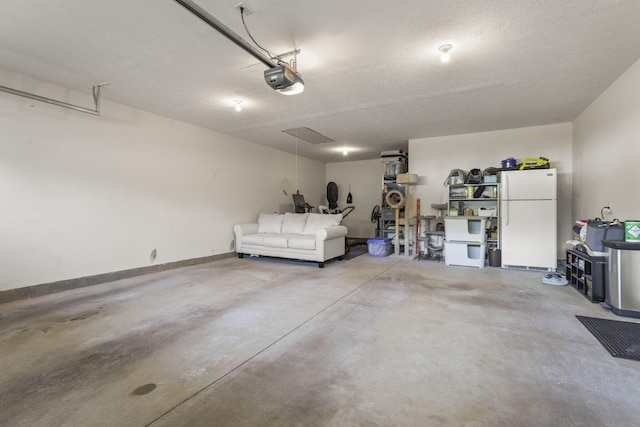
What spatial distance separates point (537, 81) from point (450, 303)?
10.0 ft

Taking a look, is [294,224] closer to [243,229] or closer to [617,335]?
[243,229]

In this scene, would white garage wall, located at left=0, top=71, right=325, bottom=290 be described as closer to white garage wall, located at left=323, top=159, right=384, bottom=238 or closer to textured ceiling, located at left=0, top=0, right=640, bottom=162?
textured ceiling, located at left=0, top=0, right=640, bottom=162

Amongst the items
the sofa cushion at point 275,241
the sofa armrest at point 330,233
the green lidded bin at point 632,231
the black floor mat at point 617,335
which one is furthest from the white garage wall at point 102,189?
the green lidded bin at point 632,231

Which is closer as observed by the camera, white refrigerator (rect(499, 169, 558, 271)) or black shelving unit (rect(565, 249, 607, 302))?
black shelving unit (rect(565, 249, 607, 302))

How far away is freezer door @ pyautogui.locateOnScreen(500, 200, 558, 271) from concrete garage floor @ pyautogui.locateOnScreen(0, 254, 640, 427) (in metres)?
1.21

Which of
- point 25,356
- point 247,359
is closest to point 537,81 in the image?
point 247,359

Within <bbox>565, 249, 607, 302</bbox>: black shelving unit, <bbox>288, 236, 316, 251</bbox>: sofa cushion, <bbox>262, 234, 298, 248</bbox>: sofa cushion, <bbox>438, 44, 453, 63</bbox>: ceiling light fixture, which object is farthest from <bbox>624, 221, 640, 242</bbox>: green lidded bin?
<bbox>262, 234, 298, 248</bbox>: sofa cushion

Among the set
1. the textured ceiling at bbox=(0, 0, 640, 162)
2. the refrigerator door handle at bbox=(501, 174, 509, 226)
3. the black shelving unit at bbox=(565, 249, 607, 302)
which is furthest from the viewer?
the refrigerator door handle at bbox=(501, 174, 509, 226)

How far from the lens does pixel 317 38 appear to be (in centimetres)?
271

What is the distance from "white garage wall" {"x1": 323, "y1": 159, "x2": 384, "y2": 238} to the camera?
31.1 feet

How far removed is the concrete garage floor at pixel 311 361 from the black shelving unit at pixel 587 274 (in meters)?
0.17

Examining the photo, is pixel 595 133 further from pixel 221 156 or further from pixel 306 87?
pixel 221 156

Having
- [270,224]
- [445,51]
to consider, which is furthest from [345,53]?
[270,224]

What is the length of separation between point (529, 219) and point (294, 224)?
4.39 m
